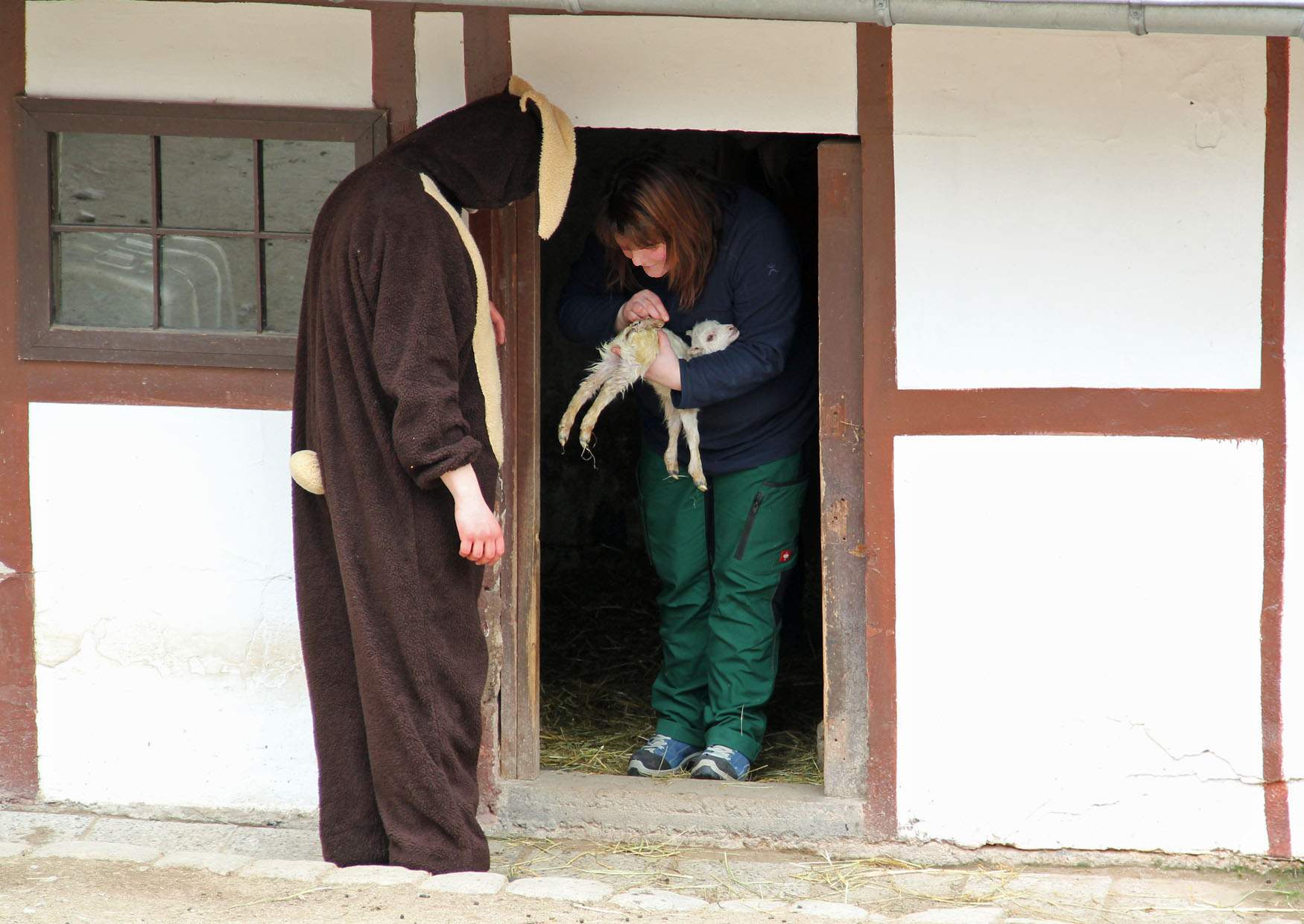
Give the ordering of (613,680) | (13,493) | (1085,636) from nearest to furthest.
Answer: (1085,636)
(13,493)
(613,680)

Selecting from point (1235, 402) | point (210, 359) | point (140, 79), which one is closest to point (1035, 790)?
point (1235, 402)

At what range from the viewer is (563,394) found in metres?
7.17

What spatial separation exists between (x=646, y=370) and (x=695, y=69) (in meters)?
0.85

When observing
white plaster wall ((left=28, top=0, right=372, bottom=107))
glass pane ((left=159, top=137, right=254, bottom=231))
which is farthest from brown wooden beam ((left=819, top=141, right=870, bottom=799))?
glass pane ((left=159, top=137, right=254, bottom=231))

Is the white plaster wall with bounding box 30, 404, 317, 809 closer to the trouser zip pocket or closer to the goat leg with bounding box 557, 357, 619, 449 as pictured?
the goat leg with bounding box 557, 357, 619, 449

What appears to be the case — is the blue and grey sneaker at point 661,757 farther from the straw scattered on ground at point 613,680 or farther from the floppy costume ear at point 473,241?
the floppy costume ear at point 473,241

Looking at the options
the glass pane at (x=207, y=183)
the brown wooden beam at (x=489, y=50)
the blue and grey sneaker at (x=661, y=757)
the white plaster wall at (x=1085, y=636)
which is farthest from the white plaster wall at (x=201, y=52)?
the blue and grey sneaker at (x=661, y=757)

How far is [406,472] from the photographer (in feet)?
11.1

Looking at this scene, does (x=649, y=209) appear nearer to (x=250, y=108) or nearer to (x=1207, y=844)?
(x=250, y=108)

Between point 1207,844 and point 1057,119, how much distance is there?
2043mm

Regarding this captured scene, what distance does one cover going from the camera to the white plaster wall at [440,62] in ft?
13.1

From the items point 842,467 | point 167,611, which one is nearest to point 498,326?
point 842,467

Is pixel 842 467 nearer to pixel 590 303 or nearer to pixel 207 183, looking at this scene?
pixel 590 303

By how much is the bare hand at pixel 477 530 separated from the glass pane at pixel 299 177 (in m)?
1.19
